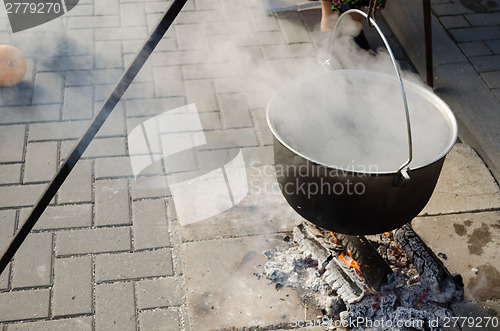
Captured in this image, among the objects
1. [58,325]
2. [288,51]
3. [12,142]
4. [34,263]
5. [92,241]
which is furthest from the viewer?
[288,51]

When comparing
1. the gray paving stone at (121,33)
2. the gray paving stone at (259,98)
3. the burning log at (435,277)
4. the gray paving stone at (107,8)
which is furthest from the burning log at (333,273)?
the gray paving stone at (107,8)

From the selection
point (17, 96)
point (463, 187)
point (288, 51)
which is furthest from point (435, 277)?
point (17, 96)

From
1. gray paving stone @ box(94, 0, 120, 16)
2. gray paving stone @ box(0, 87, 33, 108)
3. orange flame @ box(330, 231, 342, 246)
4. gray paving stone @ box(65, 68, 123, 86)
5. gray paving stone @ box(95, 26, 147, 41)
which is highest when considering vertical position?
gray paving stone @ box(94, 0, 120, 16)

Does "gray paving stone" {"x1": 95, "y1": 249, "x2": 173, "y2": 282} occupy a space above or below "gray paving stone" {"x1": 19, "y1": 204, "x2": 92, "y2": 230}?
below

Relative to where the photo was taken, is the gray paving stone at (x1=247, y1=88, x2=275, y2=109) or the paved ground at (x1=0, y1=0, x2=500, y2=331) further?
the gray paving stone at (x1=247, y1=88, x2=275, y2=109)

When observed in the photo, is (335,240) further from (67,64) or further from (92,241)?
(67,64)

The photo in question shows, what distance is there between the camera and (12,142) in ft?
11.9

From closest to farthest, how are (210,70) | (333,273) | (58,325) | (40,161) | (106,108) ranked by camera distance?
(106,108) < (58,325) < (333,273) < (40,161) < (210,70)

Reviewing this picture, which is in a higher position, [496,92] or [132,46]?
[132,46]

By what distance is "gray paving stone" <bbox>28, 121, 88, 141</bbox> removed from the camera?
12.1 ft

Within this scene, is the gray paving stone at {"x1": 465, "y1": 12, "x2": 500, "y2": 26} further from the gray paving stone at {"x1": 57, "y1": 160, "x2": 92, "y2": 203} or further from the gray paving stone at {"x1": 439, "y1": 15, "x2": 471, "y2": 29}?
the gray paving stone at {"x1": 57, "y1": 160, "x2": 92, "y2": 203}

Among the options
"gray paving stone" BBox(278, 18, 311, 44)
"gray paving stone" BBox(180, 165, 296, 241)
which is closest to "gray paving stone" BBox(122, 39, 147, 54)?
"gray paving stone" BBox(278, 18, 311, 44)

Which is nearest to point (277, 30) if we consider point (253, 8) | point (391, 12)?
point (253, 8)

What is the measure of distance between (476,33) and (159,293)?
11.4 feet
